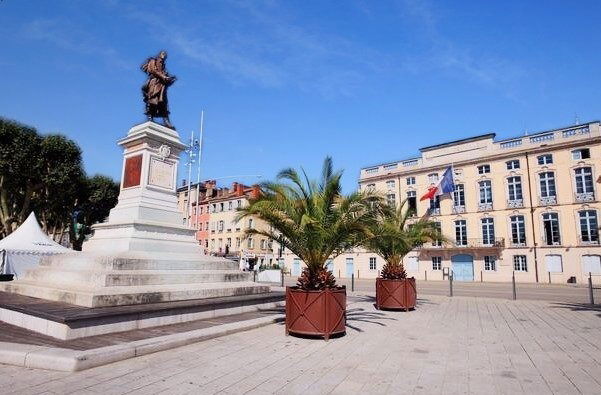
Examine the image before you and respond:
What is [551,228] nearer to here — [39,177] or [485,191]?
[485,191]

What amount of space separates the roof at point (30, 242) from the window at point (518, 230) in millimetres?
37152

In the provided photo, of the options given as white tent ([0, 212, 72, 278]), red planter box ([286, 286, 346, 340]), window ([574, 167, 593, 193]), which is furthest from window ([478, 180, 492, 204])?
red planter box ([286, 286, 346, 340])

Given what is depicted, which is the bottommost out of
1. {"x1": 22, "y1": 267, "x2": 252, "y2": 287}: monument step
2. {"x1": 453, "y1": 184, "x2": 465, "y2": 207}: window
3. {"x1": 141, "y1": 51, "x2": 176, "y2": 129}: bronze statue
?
{"x1": 22, "y1": 267, "x2": 252, "y2": 287}: monument step

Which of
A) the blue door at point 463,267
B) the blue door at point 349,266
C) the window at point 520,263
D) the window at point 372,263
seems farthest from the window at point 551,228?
the blue door at point 349,266

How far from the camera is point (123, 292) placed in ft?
28.1

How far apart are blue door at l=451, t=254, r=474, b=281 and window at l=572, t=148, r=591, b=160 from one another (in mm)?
13031

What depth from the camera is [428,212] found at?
146ft

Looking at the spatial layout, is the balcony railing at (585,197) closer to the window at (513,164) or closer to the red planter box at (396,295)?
the window at (513,164)

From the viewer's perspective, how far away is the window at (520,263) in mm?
37491

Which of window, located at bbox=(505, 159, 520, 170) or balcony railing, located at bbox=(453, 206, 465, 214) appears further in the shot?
balcony railing, located at bbox=(453, 206, 465, 214)

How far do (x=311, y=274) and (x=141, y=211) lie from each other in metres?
5.73

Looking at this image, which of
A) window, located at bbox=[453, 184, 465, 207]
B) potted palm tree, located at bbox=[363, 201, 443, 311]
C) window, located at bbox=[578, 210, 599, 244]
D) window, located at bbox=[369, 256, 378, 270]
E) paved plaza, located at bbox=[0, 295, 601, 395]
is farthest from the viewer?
window, located at bbox=[369, 256, 378, 270]

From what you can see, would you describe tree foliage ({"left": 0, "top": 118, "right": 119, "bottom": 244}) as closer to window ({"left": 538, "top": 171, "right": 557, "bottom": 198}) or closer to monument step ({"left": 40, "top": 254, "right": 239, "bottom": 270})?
monument step ({"left": 40, "top": 254, "right": 239, "bottom": 270})

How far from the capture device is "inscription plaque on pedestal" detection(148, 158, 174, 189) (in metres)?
12.3
